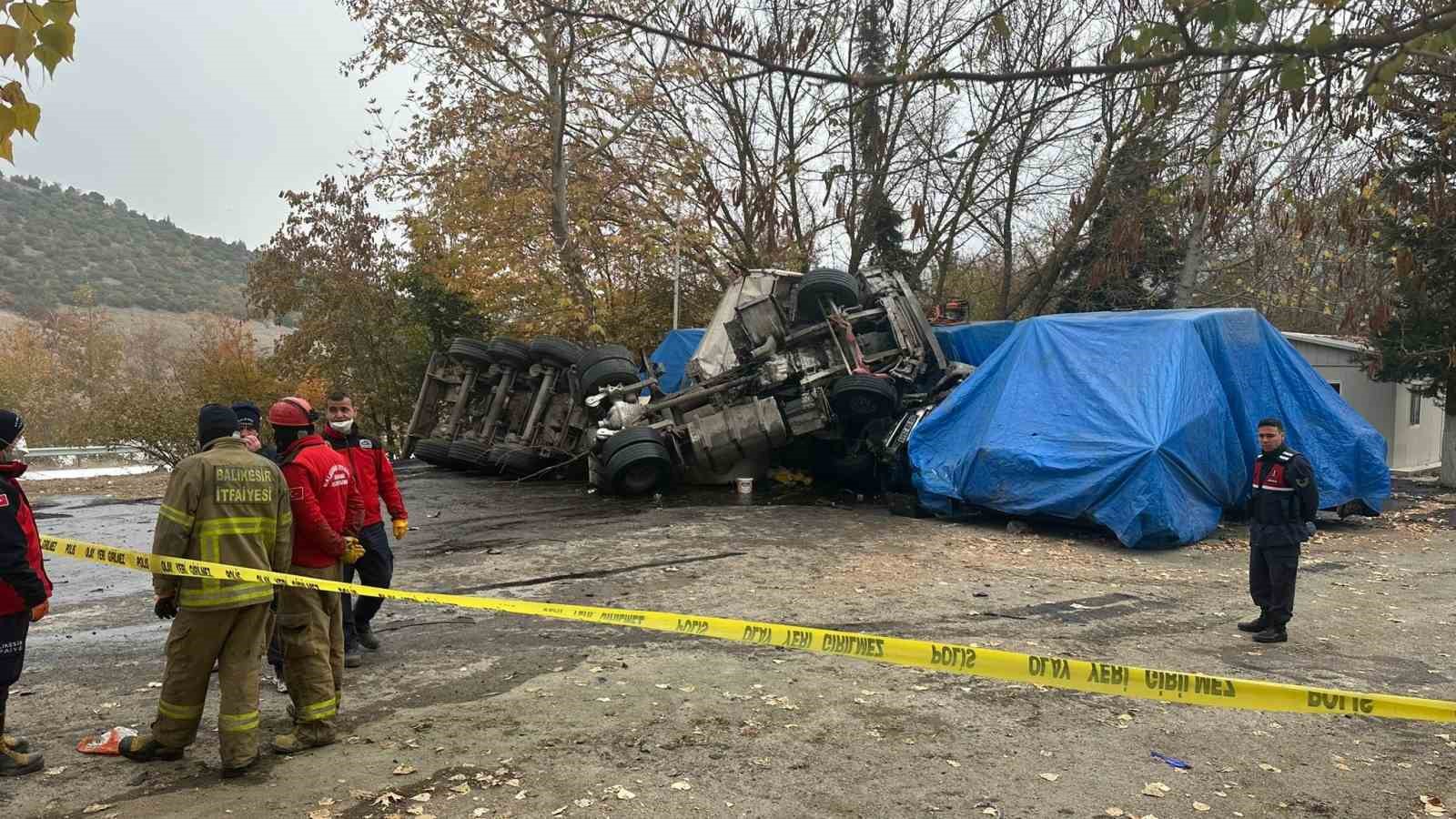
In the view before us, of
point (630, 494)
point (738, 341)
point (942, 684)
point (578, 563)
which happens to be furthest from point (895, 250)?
point (942, 684)

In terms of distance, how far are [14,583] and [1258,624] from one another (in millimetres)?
6798

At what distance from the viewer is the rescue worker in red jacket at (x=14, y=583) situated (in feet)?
12.4

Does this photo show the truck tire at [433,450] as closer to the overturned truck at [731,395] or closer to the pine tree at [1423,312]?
the overturned truck at [731,395]

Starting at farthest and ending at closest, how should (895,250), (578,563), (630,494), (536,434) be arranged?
(895,250)
(536,434)
(630,494)
(578,563)

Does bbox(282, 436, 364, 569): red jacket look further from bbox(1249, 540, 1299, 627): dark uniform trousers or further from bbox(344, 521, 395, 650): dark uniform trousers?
bbox(1249, 540, 1299, 627): dark uniform trousers

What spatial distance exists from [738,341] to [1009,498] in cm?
432

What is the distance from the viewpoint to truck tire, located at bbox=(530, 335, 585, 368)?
A: 13.4m

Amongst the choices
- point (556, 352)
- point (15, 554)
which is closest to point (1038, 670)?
point (15, 554)

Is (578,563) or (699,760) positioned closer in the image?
(699,760)

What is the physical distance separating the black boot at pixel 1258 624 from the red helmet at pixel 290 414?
588cm

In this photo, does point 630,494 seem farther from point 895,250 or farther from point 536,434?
point 895,250

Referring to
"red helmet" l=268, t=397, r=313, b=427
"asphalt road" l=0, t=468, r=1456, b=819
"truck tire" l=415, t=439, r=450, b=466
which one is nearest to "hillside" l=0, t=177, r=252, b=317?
"truck tire" l=415, t=439, r=450, b=466

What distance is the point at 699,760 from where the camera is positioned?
4.05 meters

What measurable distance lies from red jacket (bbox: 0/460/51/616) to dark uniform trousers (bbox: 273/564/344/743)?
89 centimetres
